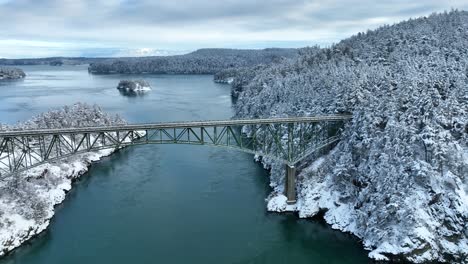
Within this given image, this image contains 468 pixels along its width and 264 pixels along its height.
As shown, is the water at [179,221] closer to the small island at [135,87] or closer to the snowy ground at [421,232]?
the snowy ground at [421,232]

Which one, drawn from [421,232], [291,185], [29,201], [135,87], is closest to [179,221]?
[291,185]

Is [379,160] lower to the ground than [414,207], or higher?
higher

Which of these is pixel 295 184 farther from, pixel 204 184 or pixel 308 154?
pixel 204 184

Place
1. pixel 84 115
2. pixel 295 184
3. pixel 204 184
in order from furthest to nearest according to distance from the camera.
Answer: pixel 84 115 → pixel 204 184 → pixel 295 184

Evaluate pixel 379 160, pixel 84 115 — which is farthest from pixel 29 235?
pixel 84 115

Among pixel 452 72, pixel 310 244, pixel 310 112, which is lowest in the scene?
pixel 310 244

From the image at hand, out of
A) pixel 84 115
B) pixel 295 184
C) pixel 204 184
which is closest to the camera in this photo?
pixel 295 184
